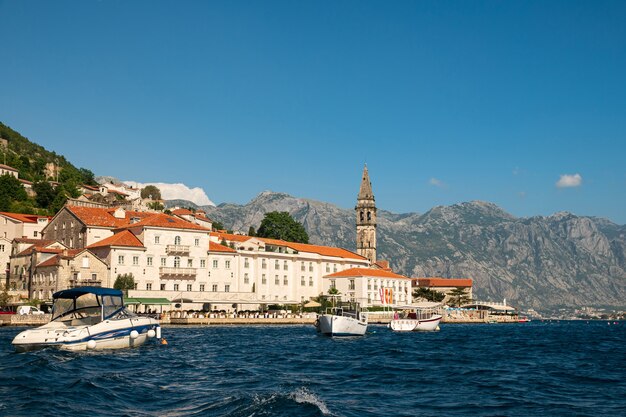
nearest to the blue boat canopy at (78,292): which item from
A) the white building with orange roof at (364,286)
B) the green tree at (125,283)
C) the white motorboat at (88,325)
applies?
the white motorboat at (88,325)

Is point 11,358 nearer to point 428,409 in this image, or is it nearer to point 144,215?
point 428,409

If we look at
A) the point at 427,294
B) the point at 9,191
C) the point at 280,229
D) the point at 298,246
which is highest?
the point at 9,191

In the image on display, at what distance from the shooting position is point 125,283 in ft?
294

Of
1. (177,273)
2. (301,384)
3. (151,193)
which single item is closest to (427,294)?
(151,193)

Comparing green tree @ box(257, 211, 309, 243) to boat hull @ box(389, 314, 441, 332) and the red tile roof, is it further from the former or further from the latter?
boat hull @ box(389, 314, 441, 332)

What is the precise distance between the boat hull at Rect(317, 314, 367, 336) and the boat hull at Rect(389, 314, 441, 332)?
20.8m

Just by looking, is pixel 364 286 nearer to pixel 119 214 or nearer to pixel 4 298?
pixel 119 214

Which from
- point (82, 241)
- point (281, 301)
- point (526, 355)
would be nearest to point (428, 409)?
point (526, 355)

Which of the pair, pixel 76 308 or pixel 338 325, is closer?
pixel 76 308

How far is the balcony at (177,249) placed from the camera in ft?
314

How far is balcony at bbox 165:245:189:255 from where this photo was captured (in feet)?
314

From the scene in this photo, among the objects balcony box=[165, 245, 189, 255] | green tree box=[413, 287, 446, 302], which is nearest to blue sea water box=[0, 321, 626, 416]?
balcony box=[165, 245, 189, 255]

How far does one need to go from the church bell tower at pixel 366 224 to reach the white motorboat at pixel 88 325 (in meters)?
109

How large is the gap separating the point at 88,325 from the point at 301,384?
17423mm
